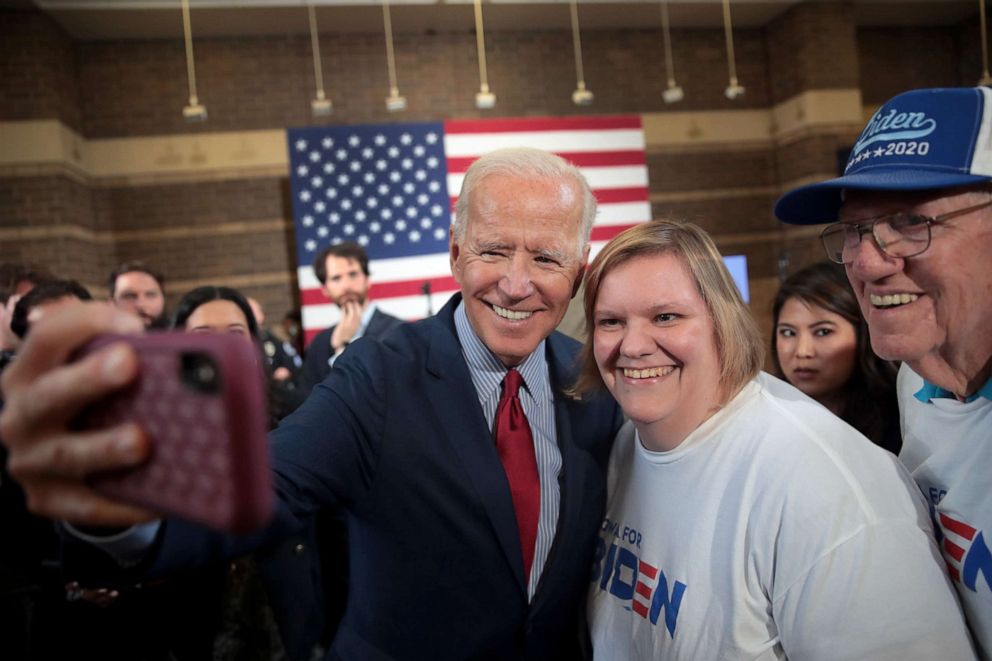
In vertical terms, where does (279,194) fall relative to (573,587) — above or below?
above

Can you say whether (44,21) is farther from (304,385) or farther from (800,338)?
(800,338)

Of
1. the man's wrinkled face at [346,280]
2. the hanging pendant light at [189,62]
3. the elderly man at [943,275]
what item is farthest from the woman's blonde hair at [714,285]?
the hanging pendant light at [189,62]

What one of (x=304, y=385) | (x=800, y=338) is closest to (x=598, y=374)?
(x=800, y=338)

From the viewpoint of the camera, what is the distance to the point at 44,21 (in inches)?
289

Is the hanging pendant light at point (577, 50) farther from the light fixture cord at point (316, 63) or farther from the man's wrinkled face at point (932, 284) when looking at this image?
the man's wrinkled face at point (932, 284)

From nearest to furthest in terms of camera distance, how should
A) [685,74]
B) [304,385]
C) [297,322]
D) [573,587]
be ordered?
[573,587] → [304,385] → [297,322] → [685,74]

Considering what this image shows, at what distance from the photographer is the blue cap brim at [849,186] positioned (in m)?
1.15

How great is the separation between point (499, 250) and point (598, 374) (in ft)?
1.25

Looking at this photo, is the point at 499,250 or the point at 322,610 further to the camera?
the point at 322,610

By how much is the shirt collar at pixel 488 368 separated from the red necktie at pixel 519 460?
1.1 inches

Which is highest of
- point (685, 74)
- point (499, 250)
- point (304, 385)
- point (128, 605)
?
point (685, 74)

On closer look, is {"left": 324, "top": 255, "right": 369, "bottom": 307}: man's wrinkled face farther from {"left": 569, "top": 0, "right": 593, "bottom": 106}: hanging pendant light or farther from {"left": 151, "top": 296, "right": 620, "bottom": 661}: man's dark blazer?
{"left": 569, "top": 0, "right": 593, "bottom": 106}: hanging pendant light

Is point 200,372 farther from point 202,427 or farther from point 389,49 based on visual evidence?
point 389,49

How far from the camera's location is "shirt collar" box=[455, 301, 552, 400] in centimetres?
167
